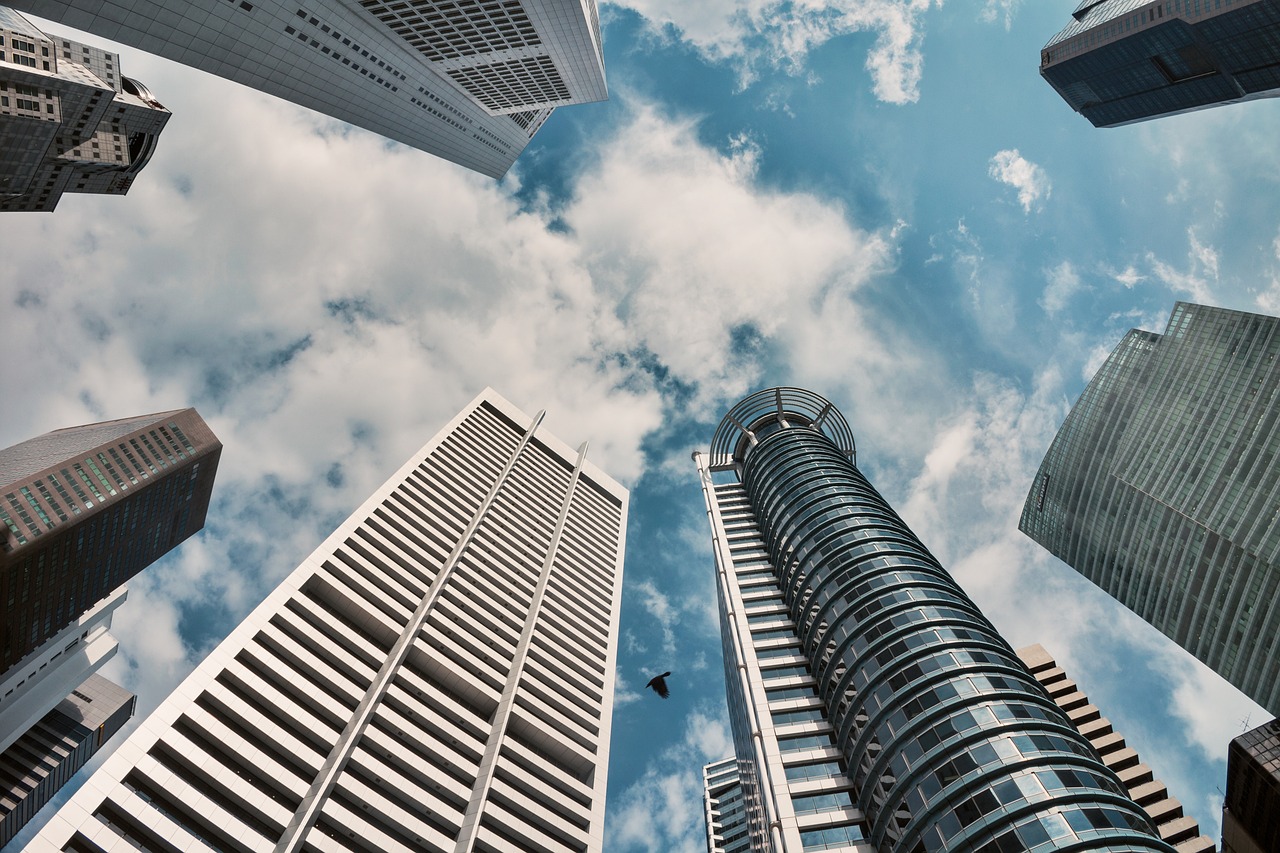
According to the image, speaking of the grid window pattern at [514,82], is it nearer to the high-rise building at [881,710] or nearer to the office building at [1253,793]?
the high-rise building at [881,710]

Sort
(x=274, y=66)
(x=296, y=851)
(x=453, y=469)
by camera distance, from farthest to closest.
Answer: (x=453, y=469), (x=274, y=66), (x=296, y=851)

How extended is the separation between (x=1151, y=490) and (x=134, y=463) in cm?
21202

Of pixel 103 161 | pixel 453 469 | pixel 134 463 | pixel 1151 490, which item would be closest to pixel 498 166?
pixel 103 161

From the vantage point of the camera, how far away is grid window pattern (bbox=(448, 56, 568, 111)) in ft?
286

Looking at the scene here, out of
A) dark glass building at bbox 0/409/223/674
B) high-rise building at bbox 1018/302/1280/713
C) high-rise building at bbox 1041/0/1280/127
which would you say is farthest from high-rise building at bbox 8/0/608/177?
high-rise building at bbox 1018/302/1280/713

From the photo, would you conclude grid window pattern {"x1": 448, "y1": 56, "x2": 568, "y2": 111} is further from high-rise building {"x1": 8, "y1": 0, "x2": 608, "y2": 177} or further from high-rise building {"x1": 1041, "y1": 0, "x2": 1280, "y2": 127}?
high-rise building {"x1": 1041, "y1": 0, "x2": 1280, "y2": 127}

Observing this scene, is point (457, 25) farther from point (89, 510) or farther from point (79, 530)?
point (79, 530)

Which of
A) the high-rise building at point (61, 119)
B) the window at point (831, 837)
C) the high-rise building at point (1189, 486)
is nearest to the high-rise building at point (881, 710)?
the window at point (831, 837)

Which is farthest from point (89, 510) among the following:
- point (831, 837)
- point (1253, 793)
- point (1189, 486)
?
point (1189, 486)

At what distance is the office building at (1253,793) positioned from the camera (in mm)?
61778

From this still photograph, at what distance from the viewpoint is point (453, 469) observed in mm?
81875

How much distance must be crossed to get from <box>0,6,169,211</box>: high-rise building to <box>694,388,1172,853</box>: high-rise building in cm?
11258

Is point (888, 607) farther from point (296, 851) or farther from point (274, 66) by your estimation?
point (274, 66)

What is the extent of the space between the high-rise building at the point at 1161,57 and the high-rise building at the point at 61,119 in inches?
6928
